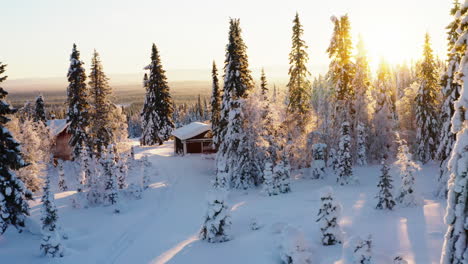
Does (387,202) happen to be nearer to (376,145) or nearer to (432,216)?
(432,216)

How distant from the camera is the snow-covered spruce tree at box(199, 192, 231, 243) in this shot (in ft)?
50.3

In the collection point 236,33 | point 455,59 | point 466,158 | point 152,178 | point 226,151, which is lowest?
point 152,178

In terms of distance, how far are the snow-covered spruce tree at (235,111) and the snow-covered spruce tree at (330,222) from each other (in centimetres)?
1572

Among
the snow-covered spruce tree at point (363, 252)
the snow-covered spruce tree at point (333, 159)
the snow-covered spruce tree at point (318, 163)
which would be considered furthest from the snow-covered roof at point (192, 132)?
the snow-covered spruce tree at point (363, 252)

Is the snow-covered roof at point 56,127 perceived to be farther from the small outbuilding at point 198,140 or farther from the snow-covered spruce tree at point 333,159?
the snow-covered spruce tree at point 333,159

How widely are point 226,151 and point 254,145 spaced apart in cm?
275

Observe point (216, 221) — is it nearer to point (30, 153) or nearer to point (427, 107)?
point (30, 153)

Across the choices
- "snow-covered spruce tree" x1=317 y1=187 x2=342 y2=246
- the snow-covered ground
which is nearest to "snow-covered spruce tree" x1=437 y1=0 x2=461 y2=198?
the snow-covered ground

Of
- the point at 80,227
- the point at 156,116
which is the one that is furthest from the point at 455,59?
the point at 156,116

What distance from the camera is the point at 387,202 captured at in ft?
54.2

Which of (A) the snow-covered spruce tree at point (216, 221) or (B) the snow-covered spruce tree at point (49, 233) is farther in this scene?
(A) the snow-covered spruce tree at point (216, 221)

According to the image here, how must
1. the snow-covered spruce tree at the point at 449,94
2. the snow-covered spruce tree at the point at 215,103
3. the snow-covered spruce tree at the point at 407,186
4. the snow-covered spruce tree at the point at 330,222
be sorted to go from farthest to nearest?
1. the snow-covered spruce tree at the point at 215,103
2. the snow-covered spruce tree at the point at 449,94
3. the snow-covered spruce tree at the point at 407,186
4. the snow-covered spruce tree at the point at 330,222

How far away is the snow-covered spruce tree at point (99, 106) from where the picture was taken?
35.5m

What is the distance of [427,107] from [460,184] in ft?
102
